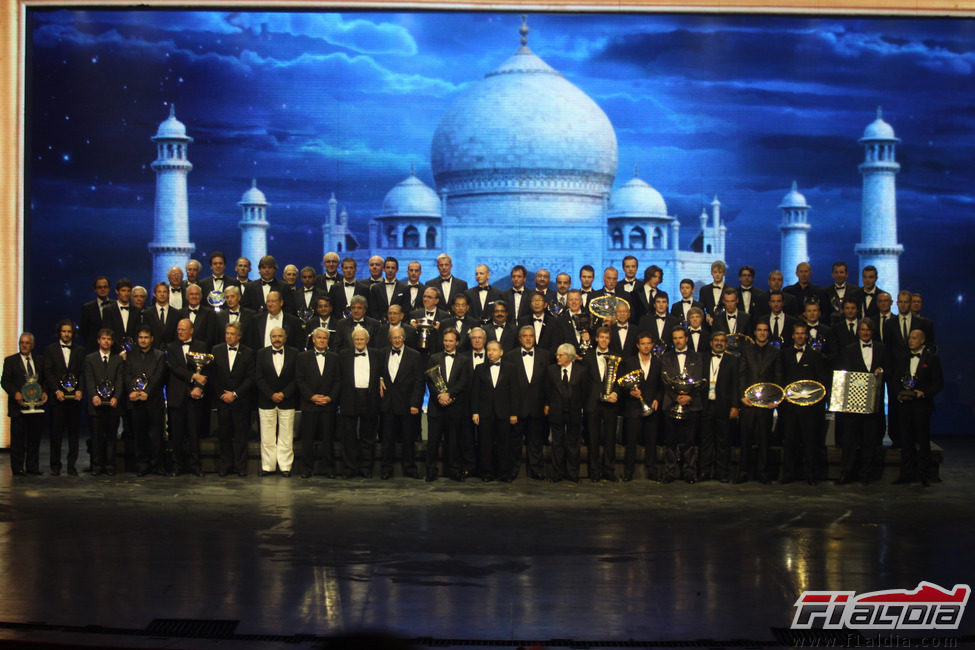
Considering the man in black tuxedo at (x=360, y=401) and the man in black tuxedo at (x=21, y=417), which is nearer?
the man in black tuxedo at (x=360, y=401)

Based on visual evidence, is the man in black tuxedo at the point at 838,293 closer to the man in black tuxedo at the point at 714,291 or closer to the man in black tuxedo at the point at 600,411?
the man in black tuxedo at the point at 714,291

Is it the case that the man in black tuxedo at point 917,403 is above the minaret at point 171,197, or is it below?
below

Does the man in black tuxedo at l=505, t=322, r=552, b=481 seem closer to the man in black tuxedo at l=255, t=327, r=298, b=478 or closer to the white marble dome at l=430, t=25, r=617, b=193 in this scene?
the man in black tuxedo at l=255, t=327, r=298, b=478

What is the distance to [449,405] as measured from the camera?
430 inches

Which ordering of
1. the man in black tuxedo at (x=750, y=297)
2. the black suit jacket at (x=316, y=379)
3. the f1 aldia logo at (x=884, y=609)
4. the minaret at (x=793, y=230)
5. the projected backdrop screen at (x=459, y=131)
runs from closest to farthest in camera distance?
the f1 aldia logo at (x=884, y=609)
the black suit jacket at (x=316, y=379)
the man in black tuxedo at (x=750, y=297)
the projected backdrop screen at (x=459, y=131)
the minaret at (x=793, y=230)

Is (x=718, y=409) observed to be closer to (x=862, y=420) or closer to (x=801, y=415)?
(x=801, y=415)

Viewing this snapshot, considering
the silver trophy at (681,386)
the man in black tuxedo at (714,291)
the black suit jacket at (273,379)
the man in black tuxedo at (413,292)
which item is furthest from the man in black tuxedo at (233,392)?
the man in black tuxedo at (714,291)

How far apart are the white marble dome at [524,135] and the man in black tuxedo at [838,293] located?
3653mm

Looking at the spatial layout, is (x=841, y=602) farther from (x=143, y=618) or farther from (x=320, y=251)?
(x=320, y=251)

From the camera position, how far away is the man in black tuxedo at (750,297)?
1195 cm

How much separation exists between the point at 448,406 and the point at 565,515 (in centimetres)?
210

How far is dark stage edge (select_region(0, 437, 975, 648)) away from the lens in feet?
20.4

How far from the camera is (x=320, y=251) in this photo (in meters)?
14.6

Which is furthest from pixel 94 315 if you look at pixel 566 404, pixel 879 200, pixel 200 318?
pixel 879 200
